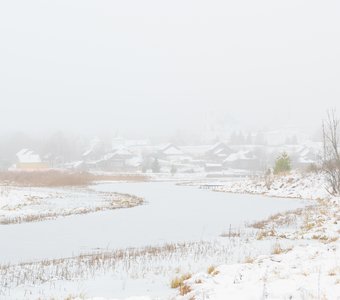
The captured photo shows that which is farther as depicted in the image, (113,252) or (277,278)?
(113,252)

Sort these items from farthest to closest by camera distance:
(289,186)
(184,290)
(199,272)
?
(289,186)
(199,272)
(184,290)

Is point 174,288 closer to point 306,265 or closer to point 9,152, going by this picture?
point 306,265

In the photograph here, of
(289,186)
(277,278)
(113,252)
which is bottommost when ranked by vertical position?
(289,186)

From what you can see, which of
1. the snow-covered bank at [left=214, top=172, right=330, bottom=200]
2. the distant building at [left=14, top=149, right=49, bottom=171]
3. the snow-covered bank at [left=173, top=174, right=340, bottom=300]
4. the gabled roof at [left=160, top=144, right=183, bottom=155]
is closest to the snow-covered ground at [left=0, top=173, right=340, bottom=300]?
the snow-covered bank at [left=173, top=174, right=340, bottom=300]

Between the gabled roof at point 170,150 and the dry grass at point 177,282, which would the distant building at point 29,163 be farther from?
the dry grass at point 177,282

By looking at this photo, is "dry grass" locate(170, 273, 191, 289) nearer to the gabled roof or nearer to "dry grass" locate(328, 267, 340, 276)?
"dry grass" locate(328, 267, 340, 276)

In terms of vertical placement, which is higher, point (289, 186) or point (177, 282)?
point (177, 282)

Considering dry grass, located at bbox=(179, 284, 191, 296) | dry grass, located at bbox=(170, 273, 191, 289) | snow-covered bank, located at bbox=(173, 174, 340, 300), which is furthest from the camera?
dry grass, located at bbox=(170, 273, 191, 289)

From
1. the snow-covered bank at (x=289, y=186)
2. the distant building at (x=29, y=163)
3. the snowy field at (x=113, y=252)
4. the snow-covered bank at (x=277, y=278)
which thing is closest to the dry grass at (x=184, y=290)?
the snow-covered bank at (x=277, y=278)

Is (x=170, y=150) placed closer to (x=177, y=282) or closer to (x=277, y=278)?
(x=177, y=282)

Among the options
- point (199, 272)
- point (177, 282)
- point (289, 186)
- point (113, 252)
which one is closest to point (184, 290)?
point (177, 282)

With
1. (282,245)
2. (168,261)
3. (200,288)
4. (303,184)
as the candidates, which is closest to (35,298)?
(200,288)

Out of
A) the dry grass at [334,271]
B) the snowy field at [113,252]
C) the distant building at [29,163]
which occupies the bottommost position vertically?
the distant building at [29,163]

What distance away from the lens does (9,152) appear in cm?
17538
